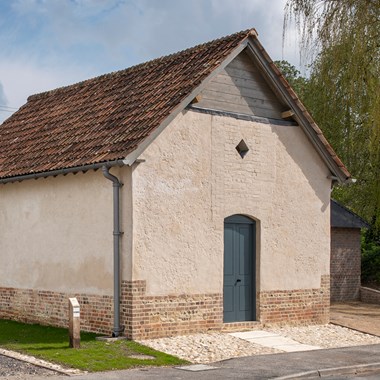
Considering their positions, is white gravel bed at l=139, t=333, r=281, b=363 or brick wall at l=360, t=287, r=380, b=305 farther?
brick wall at l=360, t=287, r=380, b=305

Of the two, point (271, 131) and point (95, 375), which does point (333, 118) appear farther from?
point (95, 375)

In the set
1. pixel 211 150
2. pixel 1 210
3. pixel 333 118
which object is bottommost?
pixel 1 210

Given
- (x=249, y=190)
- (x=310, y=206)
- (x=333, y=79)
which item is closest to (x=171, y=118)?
(x=249, y=190)

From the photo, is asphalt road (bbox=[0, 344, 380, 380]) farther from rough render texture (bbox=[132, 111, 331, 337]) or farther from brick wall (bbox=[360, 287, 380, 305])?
brick wall (bbox=[360, 287, 380, 305])

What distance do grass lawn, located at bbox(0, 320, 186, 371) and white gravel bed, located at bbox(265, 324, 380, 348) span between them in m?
4.02

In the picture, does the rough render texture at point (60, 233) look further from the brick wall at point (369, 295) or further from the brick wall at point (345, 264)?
the brick wall at point (369, 295)

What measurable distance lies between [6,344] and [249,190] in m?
6.35

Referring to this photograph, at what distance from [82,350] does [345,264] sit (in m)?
15.4

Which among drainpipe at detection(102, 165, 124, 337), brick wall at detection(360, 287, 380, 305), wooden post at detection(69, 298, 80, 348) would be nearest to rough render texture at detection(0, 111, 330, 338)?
drainpipe at detection(102, 165, 124, 337)

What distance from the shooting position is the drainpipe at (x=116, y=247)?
52.4ft

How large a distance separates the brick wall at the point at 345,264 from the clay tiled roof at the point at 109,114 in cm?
851

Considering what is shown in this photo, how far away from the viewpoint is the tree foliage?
22.7 m

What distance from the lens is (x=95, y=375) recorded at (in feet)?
41.0

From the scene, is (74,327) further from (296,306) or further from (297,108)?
(297,108)
